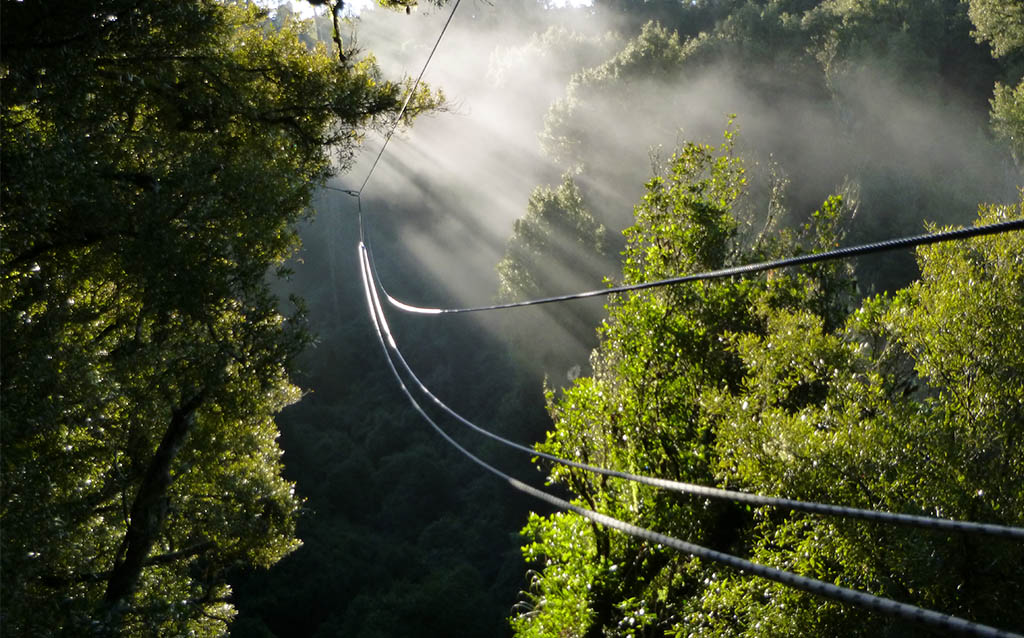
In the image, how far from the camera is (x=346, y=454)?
151ft

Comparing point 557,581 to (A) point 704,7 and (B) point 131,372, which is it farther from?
(A) point 704,7

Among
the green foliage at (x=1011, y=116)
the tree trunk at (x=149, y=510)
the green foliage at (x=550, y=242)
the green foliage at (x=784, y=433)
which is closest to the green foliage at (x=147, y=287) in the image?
the tree trunk at (x=149, y=510)

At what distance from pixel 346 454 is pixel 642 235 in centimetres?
3578

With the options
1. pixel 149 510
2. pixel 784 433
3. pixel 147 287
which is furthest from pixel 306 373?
pixel 784 433

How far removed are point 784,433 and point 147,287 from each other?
294 inches

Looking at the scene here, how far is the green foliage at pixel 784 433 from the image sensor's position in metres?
8.36

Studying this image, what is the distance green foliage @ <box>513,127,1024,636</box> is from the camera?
8.36m

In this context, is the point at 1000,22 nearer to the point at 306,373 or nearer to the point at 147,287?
the point at 306,373

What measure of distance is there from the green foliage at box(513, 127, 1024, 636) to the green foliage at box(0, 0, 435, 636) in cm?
532

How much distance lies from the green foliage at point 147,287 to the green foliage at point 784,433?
5.32m

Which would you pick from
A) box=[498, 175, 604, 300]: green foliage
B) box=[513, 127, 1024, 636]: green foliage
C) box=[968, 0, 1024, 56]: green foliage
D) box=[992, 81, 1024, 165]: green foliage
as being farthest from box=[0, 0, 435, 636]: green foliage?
box=[498, 175, 604, 300]: green foliage

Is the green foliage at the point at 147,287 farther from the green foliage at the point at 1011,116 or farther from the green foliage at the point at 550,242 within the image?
the green foliage at the point at 550,242

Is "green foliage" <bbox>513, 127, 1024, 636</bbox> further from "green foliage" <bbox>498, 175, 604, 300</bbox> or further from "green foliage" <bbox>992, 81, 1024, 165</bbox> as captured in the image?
"green foliage" <bbox>498, 175, 604, 300</bbox>

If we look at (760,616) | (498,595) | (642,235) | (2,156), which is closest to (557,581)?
(760,616)
